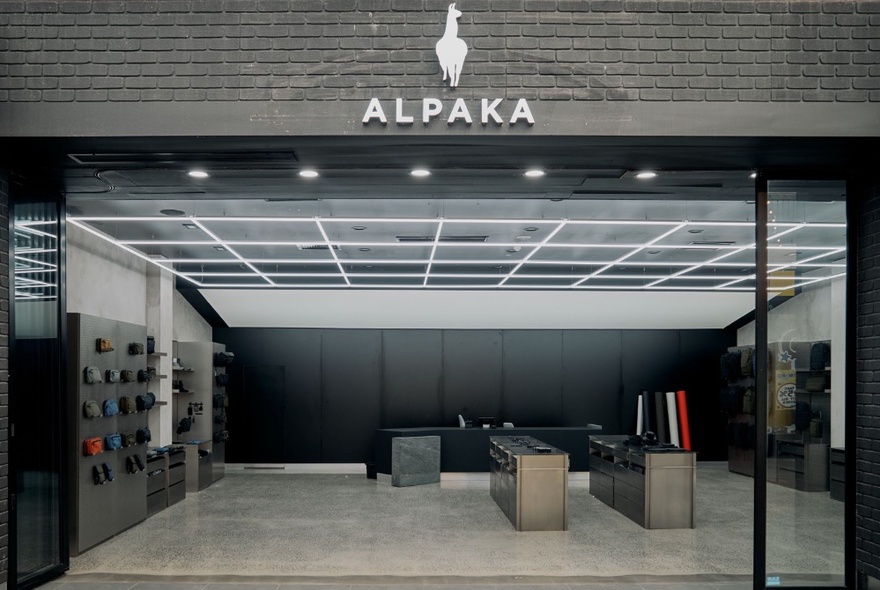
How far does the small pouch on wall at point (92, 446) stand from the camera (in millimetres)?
7953

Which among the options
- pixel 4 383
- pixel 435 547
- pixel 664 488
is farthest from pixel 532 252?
pixel 4 383

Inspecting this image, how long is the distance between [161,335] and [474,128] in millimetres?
8433

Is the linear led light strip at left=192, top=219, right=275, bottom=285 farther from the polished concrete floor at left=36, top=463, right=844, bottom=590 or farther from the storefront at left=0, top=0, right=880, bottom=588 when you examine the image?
the polished concrete floor at left=36, top=463, right=844, bottom=590

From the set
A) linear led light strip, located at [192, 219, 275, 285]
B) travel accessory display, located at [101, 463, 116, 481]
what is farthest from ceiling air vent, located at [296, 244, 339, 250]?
travel accessory display, located at [101, 463, 116, 481]

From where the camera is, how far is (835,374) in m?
5.87

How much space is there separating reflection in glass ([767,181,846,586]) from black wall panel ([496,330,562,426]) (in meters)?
10.1

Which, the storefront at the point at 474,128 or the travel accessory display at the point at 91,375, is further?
the travel accessory display at the point at 91,375

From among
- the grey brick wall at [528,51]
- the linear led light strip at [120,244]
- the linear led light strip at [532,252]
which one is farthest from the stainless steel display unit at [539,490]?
the linear led light strip at [120,244]

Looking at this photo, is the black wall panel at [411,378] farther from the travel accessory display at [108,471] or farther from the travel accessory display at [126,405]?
the travel accessory display at [108,471]

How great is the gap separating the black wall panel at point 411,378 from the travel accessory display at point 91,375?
8.00 metres

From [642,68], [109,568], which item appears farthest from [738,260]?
[109,568]

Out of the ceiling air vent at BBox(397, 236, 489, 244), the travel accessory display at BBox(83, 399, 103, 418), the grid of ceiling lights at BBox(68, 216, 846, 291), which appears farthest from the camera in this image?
the ceiling air vent at BBox(397, 236, 489, 244)

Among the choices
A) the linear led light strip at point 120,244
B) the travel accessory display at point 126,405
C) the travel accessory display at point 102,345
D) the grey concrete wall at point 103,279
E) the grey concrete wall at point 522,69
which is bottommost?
the travel accessory display at point 126,405

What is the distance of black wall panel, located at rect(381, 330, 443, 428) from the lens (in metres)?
15.8
